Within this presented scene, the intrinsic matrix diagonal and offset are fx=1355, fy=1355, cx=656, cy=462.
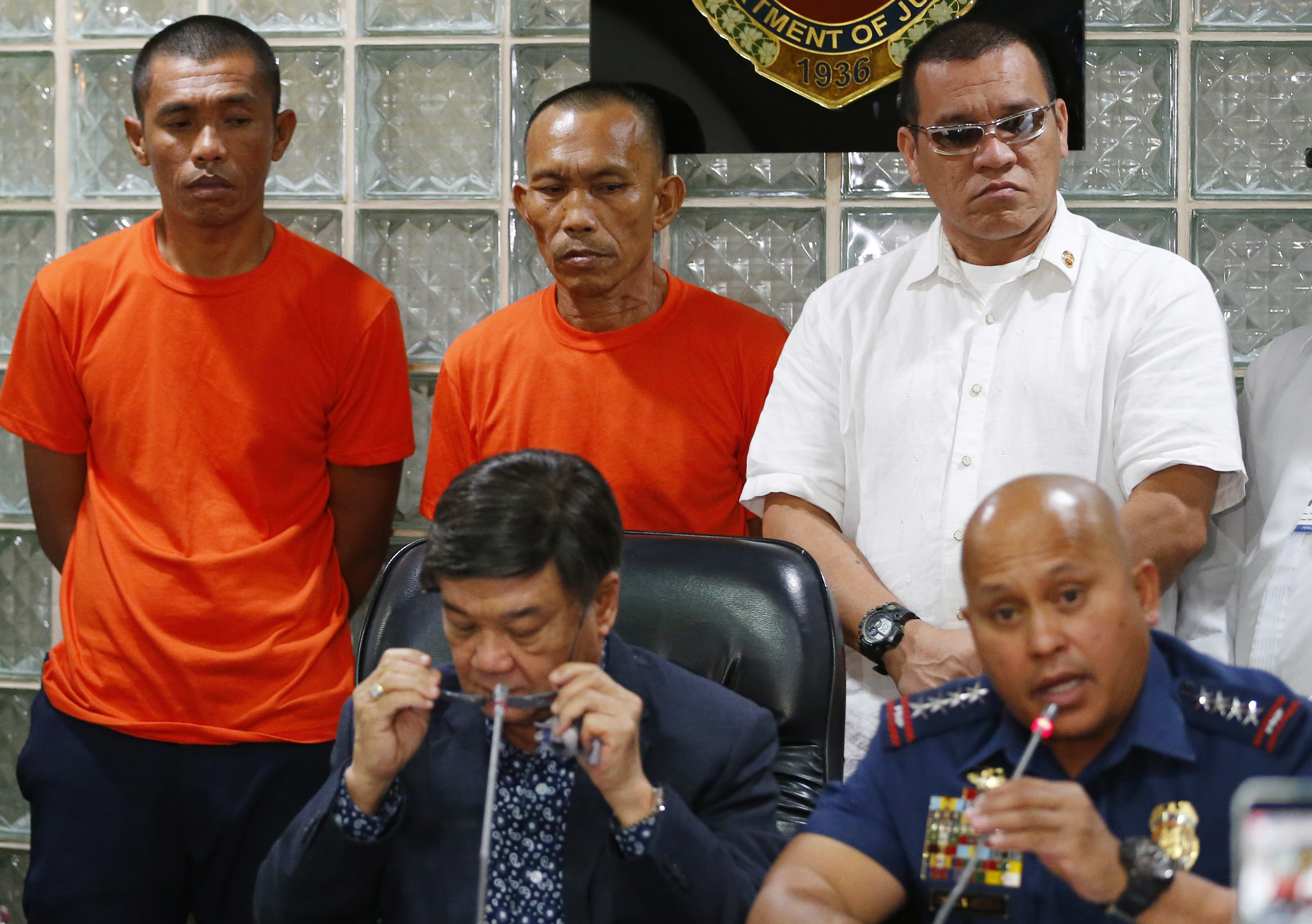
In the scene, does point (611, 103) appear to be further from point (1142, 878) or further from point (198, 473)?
point (1142, 878)

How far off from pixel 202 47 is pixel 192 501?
0.83 m

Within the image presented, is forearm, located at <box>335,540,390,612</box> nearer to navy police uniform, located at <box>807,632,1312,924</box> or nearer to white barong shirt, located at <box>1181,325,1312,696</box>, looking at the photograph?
navy police uniform, located at <box>807,632,1312,924</box>

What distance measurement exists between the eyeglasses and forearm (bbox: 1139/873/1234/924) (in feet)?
4.17

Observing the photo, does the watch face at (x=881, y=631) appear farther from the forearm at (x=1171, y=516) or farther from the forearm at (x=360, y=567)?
the forearm at (x=360, y=567)

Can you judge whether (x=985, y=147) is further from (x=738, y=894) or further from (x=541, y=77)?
(x=738, y=894)

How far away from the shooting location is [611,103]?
2506 millimetres

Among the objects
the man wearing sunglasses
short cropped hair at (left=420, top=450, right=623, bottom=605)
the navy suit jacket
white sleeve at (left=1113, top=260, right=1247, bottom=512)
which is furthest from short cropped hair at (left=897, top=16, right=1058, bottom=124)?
the navy suit jacket

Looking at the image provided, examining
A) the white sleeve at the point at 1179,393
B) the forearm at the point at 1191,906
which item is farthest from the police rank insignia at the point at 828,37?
the forearm at the point at 1191,906

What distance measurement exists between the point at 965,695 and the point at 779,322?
1273 millimetres

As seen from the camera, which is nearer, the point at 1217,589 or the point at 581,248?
the point at 1217,589

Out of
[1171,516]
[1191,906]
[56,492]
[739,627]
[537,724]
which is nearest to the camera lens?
[1191,906]

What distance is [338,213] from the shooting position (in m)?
2.89

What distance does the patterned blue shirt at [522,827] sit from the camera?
1.53 m

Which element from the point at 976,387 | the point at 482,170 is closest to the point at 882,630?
the point at 976,387
